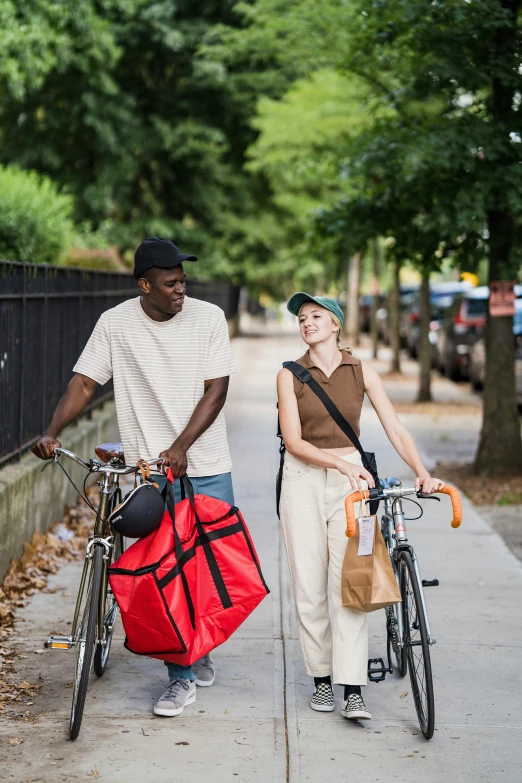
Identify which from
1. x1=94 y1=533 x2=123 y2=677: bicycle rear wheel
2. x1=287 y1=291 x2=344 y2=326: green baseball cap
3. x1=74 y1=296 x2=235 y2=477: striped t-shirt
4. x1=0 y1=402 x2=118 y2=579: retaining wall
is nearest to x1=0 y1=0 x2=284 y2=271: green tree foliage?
x1=0 y1=402 x2=118 y2=579: retaining wall

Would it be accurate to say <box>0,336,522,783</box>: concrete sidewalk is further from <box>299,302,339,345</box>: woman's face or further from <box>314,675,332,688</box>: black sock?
<box>299,302,339,345</box>: woman's face

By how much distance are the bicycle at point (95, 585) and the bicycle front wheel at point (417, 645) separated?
111cm

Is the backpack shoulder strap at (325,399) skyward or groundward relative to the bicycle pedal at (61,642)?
skyward

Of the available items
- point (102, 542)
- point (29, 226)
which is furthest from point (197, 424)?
point (29, 226)

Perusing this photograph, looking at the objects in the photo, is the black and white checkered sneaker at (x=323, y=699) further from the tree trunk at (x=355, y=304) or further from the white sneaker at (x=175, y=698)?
the tree trunk at (x=355, y=304)

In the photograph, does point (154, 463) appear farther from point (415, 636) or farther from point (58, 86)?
point (58, 86)

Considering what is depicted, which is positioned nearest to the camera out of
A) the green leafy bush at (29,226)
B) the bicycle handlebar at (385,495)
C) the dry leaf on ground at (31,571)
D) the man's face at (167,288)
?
the bicycle handlebar at (385,495)

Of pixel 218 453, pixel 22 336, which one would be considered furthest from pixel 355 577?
pixel 22 336

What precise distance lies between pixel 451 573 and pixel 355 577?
3126mm

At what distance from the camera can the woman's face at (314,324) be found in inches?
204

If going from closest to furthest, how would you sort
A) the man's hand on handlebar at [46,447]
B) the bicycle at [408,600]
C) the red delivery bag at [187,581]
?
the bicycle at [408,600] < the red delivery bag at [187,581] < the man's hand on handlebar at [46,447]

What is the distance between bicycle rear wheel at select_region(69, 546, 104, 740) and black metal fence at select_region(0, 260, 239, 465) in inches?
114

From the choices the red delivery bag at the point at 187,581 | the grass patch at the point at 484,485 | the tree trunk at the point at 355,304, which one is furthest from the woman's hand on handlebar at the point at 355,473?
the tree trunk at the point at 355,304

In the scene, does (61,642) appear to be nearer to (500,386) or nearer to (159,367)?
(159,367)
